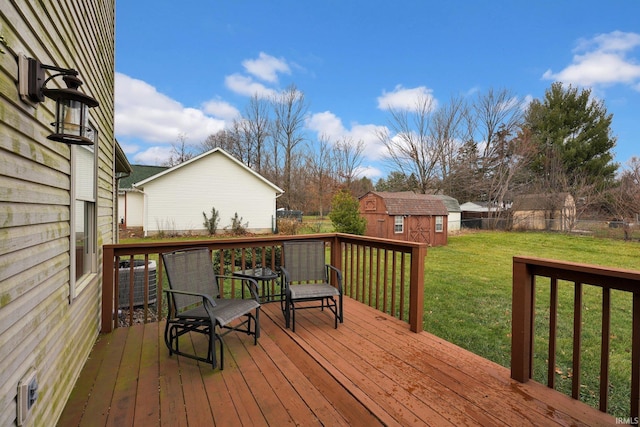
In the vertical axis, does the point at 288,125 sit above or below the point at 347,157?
above

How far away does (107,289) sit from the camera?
130 inches

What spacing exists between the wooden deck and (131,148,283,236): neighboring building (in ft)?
43.1

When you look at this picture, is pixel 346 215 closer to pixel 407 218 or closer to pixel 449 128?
pixel 407 218

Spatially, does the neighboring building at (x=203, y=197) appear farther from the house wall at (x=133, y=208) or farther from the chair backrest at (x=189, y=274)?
the chair backrest at (x=189, y=274)

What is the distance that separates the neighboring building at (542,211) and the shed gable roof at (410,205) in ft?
32.4

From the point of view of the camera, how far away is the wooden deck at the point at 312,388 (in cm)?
191

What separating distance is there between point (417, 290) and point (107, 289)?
326 cm

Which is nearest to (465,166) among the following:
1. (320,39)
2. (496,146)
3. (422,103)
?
(496,146)

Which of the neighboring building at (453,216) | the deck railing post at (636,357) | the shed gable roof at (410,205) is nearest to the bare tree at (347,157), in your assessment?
the neighboring building at (453,216)

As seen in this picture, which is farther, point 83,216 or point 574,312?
point 83,216

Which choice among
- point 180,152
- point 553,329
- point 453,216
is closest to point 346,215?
point 553,329

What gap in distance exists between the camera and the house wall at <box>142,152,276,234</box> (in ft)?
49.0

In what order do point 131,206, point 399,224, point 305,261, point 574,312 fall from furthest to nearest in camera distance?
point 131,206
point 399,224
point 305,261
point 574,312

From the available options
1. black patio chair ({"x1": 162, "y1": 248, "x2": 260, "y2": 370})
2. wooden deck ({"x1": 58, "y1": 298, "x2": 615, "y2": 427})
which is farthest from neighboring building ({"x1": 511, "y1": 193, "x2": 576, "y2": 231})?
black patio chair ({"x1": 162, "y1": 248, "x2": 260, "y2": 370})
